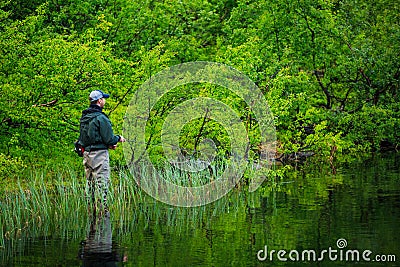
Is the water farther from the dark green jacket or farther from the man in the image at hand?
the dark green jacket

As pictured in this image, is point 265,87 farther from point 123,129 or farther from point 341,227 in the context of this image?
point 341,227

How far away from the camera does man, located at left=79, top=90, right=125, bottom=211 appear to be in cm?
1054

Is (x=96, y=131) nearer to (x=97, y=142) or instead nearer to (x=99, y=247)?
(x=97, y=142)

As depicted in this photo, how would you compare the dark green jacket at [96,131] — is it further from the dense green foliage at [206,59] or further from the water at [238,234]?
the dense green foliage at [206,59]

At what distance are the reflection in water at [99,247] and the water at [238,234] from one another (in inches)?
0.4

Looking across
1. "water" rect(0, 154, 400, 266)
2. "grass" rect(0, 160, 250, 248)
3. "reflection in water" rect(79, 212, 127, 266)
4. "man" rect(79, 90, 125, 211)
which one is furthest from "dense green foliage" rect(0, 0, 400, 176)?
→ "water" rect(0, 154, 400, 266)

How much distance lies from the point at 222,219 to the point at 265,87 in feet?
18.3

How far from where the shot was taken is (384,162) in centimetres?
1895

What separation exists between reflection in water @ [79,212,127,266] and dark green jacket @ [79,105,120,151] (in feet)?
3.62

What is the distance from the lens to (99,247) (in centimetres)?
855

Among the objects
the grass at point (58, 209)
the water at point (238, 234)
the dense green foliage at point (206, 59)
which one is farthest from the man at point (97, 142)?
the dense green foliage at point (206, 59)

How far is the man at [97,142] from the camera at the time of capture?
10.5 m

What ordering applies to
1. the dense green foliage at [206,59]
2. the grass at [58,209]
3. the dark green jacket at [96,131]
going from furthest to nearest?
the dense green foliage at [206,59], the dark green jacket at [96,131], the grass at [58,209]

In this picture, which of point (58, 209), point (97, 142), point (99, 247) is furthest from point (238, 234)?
point (58, 209)
